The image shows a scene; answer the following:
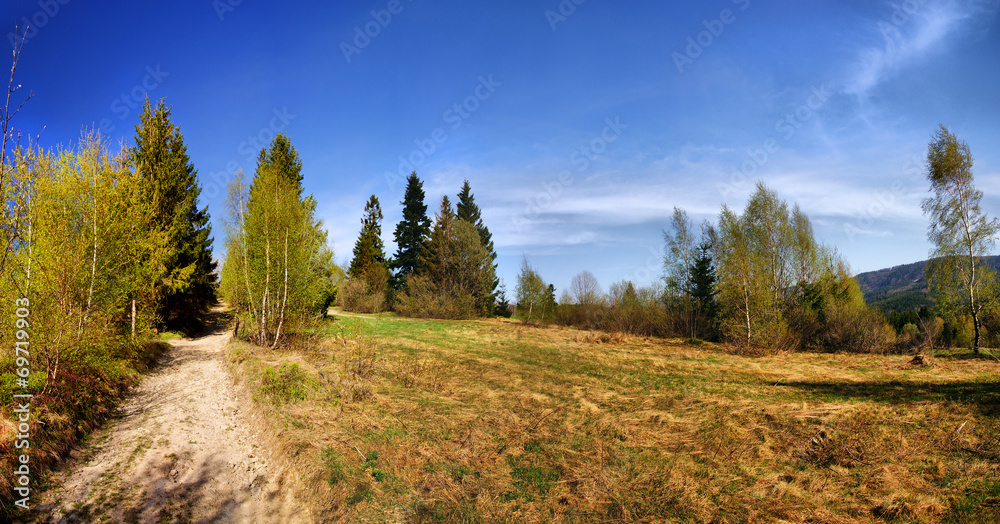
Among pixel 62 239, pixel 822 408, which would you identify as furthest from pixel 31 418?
pixel 822 408

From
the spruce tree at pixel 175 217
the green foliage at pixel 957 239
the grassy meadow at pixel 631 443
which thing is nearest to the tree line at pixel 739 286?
the green foliage at pixel 957 239

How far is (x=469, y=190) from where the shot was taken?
48062 mm

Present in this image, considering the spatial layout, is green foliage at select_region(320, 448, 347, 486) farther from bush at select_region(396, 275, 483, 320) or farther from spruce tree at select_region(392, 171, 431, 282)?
spruce tree at select_region(392, 171, 431, 282)

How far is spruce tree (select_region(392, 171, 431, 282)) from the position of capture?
4634 cm

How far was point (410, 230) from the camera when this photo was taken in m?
46.4

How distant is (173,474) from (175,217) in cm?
1602

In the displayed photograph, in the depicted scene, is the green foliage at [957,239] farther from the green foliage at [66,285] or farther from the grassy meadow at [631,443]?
the green foliage at [66,285]

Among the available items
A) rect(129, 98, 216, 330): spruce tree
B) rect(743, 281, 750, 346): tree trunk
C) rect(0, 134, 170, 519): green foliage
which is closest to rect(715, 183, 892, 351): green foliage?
rect(743, 281, 750, 346): tree trunk

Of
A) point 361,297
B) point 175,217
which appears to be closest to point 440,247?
point 361,297

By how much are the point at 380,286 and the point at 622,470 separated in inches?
1540

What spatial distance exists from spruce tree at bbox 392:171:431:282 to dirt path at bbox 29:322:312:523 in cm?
3730

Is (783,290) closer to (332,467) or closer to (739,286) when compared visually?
(739,286)

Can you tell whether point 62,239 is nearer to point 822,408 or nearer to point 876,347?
point 822,408

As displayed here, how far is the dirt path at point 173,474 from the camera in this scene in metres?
5.18
